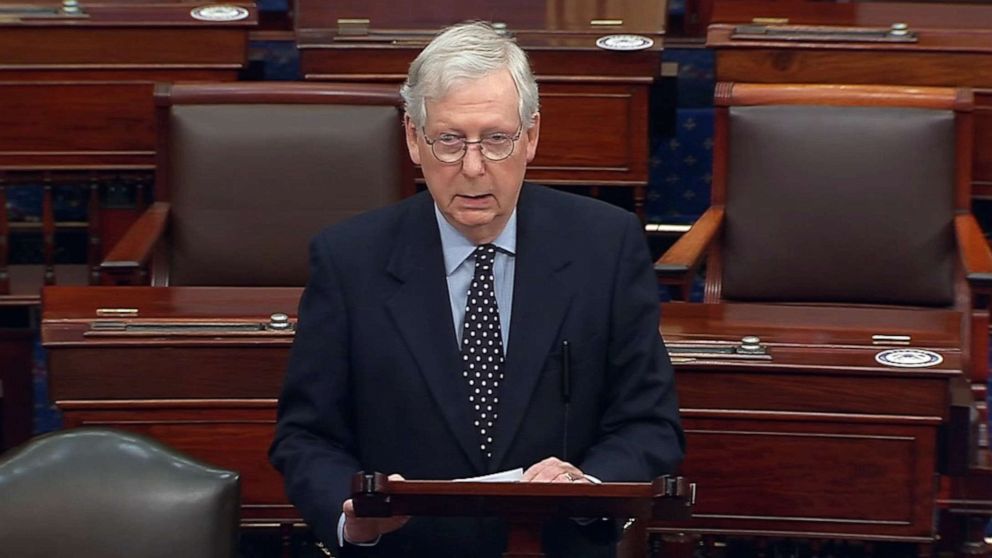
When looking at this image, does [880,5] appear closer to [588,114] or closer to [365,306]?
[588,114]

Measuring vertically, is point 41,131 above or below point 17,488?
above

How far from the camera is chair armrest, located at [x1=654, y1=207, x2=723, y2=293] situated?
208 cm

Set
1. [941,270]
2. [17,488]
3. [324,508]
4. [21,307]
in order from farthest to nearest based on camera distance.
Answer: [21,307], [941,270], [17,488], [324,508]

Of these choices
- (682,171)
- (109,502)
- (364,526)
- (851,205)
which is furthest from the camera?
(682,171)

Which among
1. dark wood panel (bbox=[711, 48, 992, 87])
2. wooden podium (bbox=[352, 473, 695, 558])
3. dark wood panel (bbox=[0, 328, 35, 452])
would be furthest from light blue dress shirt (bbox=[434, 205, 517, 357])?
dark wood panel (bbox=[711, 48, 992, 87])

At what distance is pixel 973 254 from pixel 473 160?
0.99 m

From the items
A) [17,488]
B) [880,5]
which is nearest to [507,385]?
[17,488]

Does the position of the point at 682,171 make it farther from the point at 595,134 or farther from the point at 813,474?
the point at 813,474

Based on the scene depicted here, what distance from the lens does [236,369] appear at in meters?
1.91

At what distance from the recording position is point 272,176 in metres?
2.25

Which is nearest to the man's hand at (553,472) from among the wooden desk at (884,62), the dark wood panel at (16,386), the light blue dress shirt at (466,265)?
the light blue dress shirt at (466,265)

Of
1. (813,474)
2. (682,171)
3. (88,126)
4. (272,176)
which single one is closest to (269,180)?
(272,176)

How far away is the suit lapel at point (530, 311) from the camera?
1.32 meters

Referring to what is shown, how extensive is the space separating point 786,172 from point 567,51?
14.4 inches
